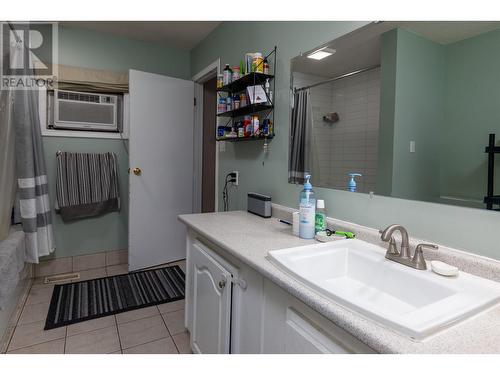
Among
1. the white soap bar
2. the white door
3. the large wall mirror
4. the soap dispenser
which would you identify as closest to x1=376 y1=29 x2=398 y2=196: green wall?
the large wall mirror

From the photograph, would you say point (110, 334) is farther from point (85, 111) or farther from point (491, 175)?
point (491, 175)

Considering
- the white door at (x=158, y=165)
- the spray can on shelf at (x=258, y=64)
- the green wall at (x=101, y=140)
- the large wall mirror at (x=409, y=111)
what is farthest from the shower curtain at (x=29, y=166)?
the large wall mirror at (x=409, y=111)

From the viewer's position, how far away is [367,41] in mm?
1234

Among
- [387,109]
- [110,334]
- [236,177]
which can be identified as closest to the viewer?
[387,109]

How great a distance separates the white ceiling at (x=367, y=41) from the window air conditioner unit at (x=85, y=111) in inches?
80.8

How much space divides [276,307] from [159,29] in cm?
274

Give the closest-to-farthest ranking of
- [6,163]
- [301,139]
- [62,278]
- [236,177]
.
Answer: [301,139], [6,163], [236,177], [62,278]

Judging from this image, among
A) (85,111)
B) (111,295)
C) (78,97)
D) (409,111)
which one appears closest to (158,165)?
(85,111)

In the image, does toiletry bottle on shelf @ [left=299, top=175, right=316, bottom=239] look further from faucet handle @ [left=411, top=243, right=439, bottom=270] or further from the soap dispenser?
faucet handle @ [left=411, top=243, right=439, bottom=270]

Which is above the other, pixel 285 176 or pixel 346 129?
pixel 346 129

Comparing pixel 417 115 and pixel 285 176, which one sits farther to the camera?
pixel 285 176

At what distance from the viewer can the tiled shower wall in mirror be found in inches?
48.2

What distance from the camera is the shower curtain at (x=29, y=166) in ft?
7.02
